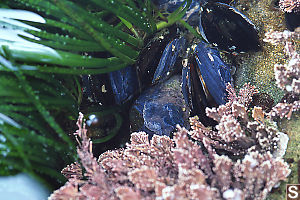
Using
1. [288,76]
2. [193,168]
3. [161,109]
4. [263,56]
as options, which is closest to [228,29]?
[263,56]

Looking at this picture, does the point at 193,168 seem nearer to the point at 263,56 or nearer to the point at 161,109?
the point at 161,109

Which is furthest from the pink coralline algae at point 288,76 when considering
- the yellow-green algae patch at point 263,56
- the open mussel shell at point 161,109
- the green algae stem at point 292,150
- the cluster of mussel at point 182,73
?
the open mussel shell at point 161,109

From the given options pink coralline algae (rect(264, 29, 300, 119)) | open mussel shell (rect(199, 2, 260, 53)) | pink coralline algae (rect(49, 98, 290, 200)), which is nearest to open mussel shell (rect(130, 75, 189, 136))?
pink coralline algae (rect(49, 98, 290, 200))

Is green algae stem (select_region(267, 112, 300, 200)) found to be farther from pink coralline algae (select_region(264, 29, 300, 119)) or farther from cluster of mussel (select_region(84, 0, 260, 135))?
cluster of mussel (select_region(84, 0, 260, 135))

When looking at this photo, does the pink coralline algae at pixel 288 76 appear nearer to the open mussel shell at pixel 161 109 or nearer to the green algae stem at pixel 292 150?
the green algae stem at pixel 292 150

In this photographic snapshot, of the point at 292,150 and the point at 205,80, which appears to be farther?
the point at 205,80

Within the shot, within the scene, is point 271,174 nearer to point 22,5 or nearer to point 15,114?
point 15,114

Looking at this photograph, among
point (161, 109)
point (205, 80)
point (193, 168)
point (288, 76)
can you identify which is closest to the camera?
point (193, 168)
